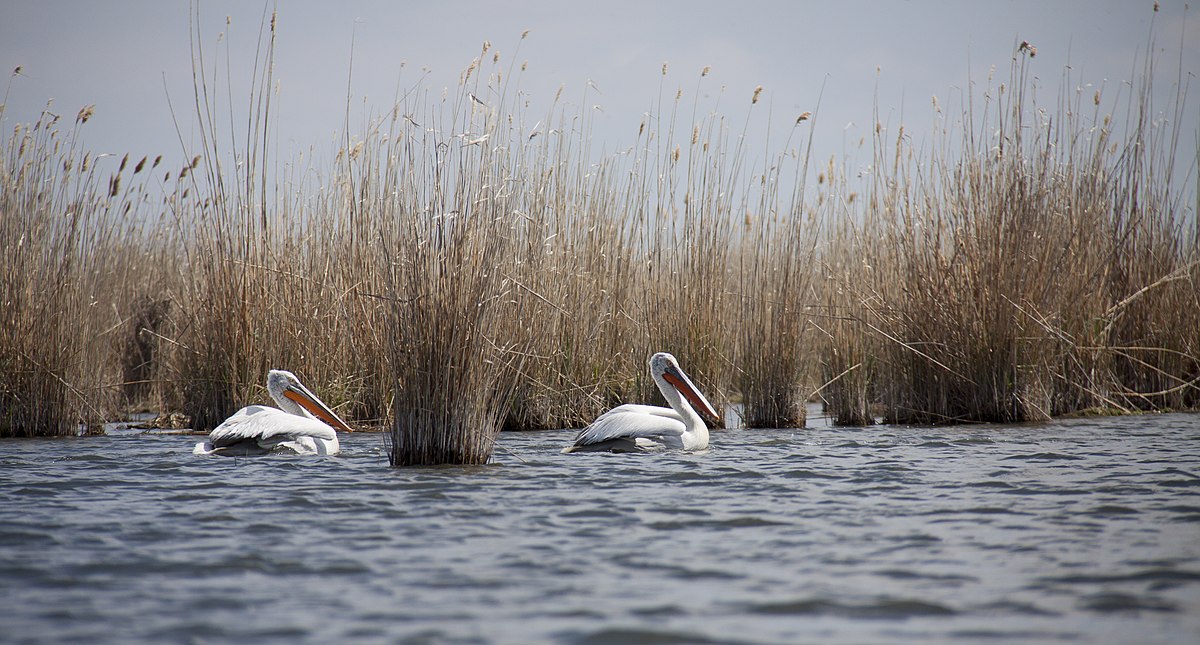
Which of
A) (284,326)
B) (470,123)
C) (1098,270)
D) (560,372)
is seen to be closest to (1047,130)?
(1098,270)

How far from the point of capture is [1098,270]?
8.62m

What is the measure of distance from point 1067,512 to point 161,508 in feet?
11.9

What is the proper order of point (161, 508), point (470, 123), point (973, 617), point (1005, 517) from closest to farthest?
point (973, 617), point (1005, 517), point (161, 508), point (470, 123)

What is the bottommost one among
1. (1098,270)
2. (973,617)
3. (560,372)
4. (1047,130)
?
(973,617)

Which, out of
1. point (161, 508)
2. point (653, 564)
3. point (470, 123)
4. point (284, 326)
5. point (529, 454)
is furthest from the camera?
point (284, 326)

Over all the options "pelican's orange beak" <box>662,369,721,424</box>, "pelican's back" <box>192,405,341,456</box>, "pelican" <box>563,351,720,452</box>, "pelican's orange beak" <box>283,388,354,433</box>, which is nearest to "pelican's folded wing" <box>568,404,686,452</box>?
"pelican" <box>563,351,720,452</box>

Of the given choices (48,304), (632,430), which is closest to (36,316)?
(48,304)

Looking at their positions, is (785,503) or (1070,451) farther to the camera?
(1070,451)

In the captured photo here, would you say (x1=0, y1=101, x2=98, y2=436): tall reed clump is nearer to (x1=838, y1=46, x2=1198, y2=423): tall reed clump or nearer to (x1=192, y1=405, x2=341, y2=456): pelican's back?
(x1=192, y1=405, x2=341, y2=456): pelican's back

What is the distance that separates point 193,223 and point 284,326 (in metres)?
1.21

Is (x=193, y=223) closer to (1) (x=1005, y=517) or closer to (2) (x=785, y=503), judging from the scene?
(2) (x=785, y=503)

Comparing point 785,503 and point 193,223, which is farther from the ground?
point 193,223

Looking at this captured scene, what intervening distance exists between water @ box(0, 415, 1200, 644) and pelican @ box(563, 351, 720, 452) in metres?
0.40

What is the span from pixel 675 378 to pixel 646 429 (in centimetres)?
83
